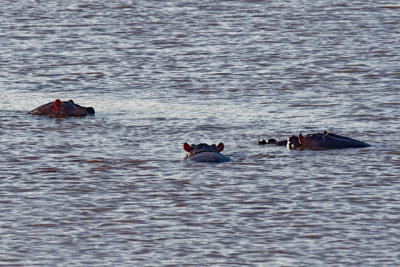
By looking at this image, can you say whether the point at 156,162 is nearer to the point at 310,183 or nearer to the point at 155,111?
the point at 310,183

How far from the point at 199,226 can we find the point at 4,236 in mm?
1812

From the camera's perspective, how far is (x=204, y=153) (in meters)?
14.1

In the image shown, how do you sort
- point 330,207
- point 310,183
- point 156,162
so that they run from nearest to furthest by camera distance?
point 330,207
point 310,183
point 156,162

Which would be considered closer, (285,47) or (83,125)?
(83,125)

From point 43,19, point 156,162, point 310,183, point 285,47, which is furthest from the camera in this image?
point 43,19

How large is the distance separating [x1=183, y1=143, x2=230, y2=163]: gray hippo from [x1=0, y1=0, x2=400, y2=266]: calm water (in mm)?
153

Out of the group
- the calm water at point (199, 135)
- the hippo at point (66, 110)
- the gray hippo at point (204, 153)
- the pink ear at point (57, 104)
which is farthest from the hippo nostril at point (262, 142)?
the pink ear at point (57, 104)

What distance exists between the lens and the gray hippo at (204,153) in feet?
46.0

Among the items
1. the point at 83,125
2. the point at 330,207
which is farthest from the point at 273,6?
the point at 330,207

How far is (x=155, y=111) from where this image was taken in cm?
1748

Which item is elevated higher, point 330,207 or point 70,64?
point 70,64

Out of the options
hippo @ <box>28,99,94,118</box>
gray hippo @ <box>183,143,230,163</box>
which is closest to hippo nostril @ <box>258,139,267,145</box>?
gray hippo @ <box>183,143,230,163</box>

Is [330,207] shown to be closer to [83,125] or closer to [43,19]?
[83,125]

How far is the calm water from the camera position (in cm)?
1090
